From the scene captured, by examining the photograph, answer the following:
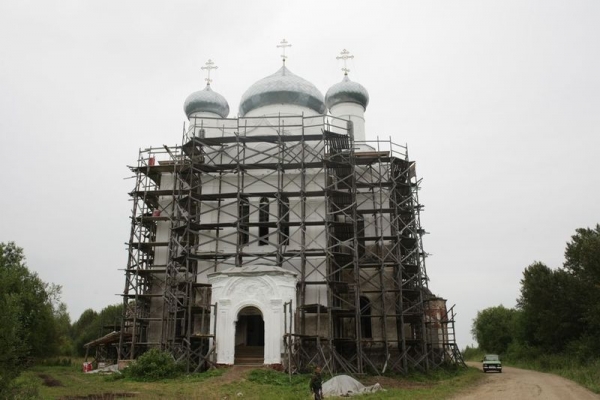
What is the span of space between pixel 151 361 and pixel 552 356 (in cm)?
2172

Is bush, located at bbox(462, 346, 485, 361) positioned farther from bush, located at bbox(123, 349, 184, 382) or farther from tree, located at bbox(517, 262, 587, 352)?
bush, located at bbox(123, 349, 184, 382)

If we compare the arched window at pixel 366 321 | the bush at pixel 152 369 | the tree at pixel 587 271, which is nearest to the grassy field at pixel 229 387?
the bush at pixel 152 369

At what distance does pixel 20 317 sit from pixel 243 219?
10404 millimetres

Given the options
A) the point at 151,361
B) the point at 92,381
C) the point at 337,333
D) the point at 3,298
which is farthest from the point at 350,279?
the point at 3,298

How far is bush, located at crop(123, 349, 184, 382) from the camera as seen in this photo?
18844 millimetres

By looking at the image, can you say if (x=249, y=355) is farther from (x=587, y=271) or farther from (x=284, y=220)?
(x=587, y=271)

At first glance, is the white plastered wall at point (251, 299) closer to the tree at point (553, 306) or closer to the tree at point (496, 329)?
the tree at point (553, 306)

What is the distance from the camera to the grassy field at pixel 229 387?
14.9m

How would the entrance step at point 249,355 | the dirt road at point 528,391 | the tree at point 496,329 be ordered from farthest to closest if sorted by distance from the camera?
the tree at point 496,329
the entrance step at point 249,355
the dirt road at point 528,391

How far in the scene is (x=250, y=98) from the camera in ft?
92.0

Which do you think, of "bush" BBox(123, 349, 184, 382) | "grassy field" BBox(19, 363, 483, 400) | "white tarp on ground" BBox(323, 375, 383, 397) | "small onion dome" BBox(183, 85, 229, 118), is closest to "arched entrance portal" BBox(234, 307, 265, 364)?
"grassy field" BBox(19, 363, 483, 400)

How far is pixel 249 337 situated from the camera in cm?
2353

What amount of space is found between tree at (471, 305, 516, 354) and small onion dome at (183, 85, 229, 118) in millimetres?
34118

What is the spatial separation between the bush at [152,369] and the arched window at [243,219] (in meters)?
6.29
